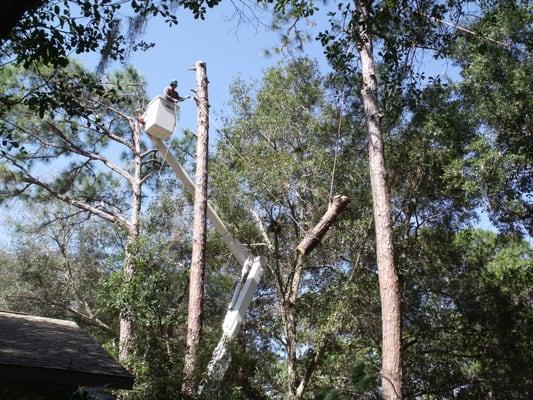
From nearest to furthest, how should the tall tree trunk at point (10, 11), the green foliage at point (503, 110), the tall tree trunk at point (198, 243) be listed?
1. the tall tree trunk at point (10, 11)
2. the tall tree trunk at point (198, 243)
3. the green foliage at point (503, 110)

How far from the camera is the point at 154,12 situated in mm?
4809

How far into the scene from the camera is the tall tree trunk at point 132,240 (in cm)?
891

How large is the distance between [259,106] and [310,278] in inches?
172

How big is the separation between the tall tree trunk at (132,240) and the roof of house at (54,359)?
0.71 metres

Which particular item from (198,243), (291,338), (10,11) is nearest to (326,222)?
(198,243)

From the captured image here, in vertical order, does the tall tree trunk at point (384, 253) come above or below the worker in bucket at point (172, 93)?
below

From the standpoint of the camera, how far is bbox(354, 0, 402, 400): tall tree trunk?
6.55m

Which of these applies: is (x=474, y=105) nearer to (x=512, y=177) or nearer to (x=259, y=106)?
(x=512, y=177)

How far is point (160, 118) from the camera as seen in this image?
26.7 ft

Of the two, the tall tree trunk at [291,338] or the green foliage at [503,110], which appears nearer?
the tall tree trunk at [291,338]

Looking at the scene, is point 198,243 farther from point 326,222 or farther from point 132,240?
point 326,222

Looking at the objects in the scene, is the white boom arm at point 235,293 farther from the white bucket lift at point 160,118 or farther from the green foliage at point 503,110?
the green foliage at point 503,110

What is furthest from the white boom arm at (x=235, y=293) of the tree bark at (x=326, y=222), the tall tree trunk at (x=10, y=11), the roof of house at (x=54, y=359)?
the tall tree trunk at (x=10, y=11)

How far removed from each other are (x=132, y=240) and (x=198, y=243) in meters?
2.04
